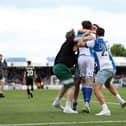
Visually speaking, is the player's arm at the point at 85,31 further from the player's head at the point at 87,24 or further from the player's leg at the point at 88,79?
the player's leg at the point at 88,79

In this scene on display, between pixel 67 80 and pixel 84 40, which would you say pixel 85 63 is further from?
pixel 84 40

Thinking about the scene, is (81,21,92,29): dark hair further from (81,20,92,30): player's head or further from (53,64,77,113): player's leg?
(53,64,77,113): player's leg

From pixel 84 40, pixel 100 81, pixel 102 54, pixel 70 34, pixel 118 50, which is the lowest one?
pixel 118 50

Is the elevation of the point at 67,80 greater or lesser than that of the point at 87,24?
lesser

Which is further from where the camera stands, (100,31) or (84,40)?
(100,31)

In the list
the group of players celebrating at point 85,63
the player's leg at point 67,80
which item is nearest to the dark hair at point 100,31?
the group of players celebrating at point 85,63

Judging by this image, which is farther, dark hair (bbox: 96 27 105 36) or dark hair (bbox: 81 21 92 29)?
dark hair (bbox: 81 21 92 29)

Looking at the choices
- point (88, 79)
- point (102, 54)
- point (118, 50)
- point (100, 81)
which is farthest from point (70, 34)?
point (118, 50)

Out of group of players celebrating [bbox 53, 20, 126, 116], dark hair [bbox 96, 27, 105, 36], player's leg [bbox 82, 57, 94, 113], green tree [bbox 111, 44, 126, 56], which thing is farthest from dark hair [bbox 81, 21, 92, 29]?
green tree [bbox 111, 44, 126, 56]

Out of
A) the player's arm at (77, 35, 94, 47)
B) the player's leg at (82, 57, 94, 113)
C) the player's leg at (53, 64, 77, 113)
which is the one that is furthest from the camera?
the player's leg at (82, 57, 94, 113)

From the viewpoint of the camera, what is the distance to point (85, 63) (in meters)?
13.1

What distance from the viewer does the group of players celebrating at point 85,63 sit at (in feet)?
41.1

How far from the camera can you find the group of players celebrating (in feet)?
41.1

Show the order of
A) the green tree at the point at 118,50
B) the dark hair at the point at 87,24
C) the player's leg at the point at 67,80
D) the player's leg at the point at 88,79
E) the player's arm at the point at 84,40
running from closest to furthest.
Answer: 1. the player's arm at the point at 84,40
2. the dark hair at the point at 87,24
3. the player's leg at the point at 67,80
4. the player's leg at the point at 88,79
5. the green tree at the point at 118,50
